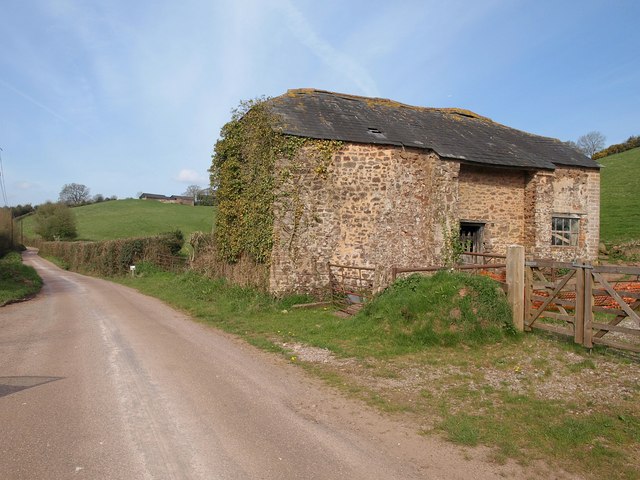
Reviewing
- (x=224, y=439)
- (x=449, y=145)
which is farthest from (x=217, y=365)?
(x=449, y=145)

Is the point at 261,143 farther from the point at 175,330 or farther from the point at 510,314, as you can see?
the point at 510,314

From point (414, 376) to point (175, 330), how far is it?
232 inches

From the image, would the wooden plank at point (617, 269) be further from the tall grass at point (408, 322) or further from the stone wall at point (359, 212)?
the stone wall at point (359, 212)

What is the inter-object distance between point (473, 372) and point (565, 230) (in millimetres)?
13894

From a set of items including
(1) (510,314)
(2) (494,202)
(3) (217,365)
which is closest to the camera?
(3) (217,365)

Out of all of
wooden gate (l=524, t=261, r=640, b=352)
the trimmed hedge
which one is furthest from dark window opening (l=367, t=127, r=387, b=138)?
the trimmed hedge

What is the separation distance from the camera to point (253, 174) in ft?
47.5

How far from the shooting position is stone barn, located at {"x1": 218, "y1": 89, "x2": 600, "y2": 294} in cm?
1373

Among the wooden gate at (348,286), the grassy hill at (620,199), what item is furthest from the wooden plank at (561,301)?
the grassy hill at (620,199)

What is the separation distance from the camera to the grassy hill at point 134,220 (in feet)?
175

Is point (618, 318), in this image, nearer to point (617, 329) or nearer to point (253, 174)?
point (617, 329)

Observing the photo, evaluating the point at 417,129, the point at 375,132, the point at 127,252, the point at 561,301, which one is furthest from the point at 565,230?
the point at 127,252

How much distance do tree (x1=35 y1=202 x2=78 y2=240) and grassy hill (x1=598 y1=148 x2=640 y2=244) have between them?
5560cm

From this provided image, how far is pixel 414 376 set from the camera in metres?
6.75
